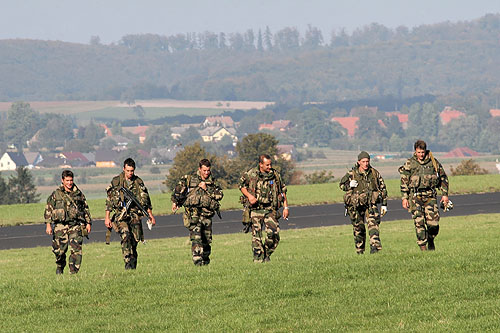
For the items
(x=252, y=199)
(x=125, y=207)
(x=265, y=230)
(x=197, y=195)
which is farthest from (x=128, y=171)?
(x=265, y=230)

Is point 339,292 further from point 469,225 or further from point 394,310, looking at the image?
point 469,225

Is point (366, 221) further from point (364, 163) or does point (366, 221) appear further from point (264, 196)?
point (264, 196)

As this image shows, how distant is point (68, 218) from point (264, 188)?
3.68 metres

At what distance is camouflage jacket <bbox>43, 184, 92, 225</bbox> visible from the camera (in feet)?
62.5

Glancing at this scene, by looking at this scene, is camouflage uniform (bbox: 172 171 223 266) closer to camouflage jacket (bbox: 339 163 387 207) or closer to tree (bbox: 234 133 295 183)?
camouflage jacket (bbox: 339 163 387 207)

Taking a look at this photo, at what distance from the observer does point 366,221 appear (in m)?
19.8

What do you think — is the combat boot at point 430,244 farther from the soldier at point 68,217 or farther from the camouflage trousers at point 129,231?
the soldier at point 68,217

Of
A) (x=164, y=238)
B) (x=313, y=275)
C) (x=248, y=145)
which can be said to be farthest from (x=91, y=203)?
(x=248, y=145)

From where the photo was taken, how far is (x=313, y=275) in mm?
16766

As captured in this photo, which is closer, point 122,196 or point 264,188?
point 122,196

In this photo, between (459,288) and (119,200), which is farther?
(119,200)

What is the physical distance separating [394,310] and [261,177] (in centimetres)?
546

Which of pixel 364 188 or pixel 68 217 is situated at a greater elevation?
pixel 364 188

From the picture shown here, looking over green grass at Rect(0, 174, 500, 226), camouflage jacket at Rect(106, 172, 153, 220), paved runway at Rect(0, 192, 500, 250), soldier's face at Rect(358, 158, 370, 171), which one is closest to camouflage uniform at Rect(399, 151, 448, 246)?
soldier's face at Rect(358, 158, 370, 171)
